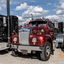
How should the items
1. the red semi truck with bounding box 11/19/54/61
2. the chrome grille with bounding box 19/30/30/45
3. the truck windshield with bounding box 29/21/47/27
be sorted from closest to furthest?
the red semi truck with bounding box 11/19/54/61 → the chrome grille with bounding box 19/30/30/45 → the truck windshield with bounding box 29/21/47/27

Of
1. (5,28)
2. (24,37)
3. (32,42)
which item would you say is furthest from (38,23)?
(5,28)

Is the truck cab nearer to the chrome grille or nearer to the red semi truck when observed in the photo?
the red semi truck

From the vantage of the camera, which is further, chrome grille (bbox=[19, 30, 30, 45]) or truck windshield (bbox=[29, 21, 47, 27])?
truck windshield (bbox=[29, 21, 47, 27])

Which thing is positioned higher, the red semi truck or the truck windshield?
the truck windshield

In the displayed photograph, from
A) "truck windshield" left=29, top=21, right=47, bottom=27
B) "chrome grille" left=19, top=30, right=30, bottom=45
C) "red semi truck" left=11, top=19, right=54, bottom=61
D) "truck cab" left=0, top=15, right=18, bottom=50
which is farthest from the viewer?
"truck cab" left=0, top=15, right=18, bottom=50

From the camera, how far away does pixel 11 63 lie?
474 cm

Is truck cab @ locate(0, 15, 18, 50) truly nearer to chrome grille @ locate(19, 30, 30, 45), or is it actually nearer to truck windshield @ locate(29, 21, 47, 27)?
truck windshield @ locate(29, 21, 47, 27)

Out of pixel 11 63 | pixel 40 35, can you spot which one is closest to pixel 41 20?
pixel 40 35

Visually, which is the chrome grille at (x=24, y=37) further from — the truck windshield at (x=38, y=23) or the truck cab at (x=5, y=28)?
the truck cab at (x=5, y=28)

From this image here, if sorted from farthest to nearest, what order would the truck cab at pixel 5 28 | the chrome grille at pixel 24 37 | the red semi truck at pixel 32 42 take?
the truck cab at pixel 5 28 → the chrome grille at pixel 24 37 → the red semi truck at pixel 32 42

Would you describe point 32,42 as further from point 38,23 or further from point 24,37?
point 38,23

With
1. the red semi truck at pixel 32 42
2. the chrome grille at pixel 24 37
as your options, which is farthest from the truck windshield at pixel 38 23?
the chrome grille at pixel 24 37

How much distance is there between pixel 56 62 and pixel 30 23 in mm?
3008

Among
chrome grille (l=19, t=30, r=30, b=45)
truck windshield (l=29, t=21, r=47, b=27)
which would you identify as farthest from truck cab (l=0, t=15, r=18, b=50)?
chrome grille (l=19, t=30, r=30, b=45)
